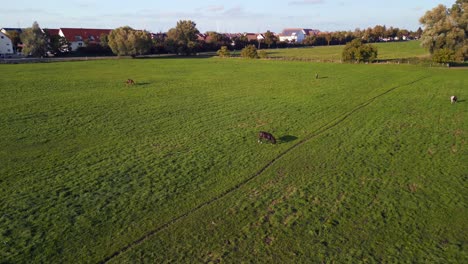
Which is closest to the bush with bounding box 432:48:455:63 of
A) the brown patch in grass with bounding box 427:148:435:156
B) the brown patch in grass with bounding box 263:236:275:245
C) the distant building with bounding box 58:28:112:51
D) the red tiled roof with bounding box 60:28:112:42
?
the brown patch in grass with bounding box 427:148:435:156

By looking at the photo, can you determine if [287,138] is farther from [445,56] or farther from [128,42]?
[128,42]

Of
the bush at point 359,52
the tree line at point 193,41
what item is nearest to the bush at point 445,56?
the tree line at point 193,41

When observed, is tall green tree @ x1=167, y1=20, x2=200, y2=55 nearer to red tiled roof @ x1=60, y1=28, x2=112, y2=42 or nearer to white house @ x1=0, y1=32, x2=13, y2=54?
red tiled roof @ x1=60, y1=28, x2=112, y2=42

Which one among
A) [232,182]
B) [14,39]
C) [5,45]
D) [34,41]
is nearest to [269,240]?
[232,182]

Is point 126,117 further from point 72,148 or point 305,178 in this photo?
point 305,178

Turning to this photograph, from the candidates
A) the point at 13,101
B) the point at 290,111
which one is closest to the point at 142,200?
the point at 290,111

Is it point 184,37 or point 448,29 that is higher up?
point 184,37
